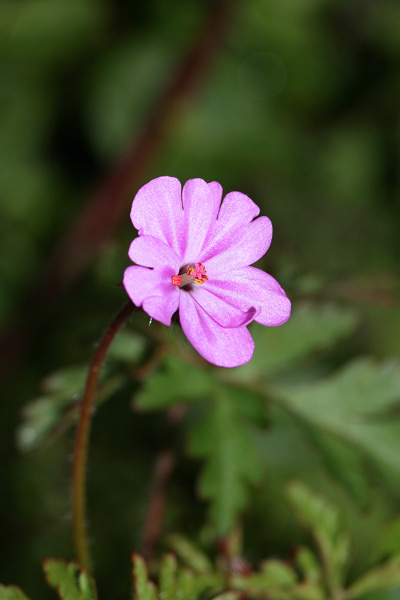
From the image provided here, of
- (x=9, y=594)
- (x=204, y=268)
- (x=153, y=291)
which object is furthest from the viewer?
(x=204, y=268)

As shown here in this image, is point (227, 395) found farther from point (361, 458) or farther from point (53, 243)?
point (53, 243)

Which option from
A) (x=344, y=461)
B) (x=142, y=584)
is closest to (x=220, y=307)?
(x=142, y=584)

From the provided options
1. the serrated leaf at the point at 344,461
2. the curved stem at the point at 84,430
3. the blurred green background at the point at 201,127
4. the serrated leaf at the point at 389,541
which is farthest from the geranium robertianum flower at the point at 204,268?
the blurred green background at the point at 201,127

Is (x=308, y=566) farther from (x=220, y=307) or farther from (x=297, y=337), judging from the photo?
(x=220, y=307)

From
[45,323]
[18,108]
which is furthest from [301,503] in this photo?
[18,108]

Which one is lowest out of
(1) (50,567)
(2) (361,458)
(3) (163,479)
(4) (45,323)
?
(1) (50,567)

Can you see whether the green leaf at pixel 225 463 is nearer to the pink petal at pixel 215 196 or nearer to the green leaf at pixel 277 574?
A: the green leaf at pixel 277 574

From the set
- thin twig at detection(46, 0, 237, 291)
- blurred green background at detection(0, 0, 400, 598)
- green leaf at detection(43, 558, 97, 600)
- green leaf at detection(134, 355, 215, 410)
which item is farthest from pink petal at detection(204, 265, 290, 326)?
thin twig at detection(46, 0, 237, 291)
